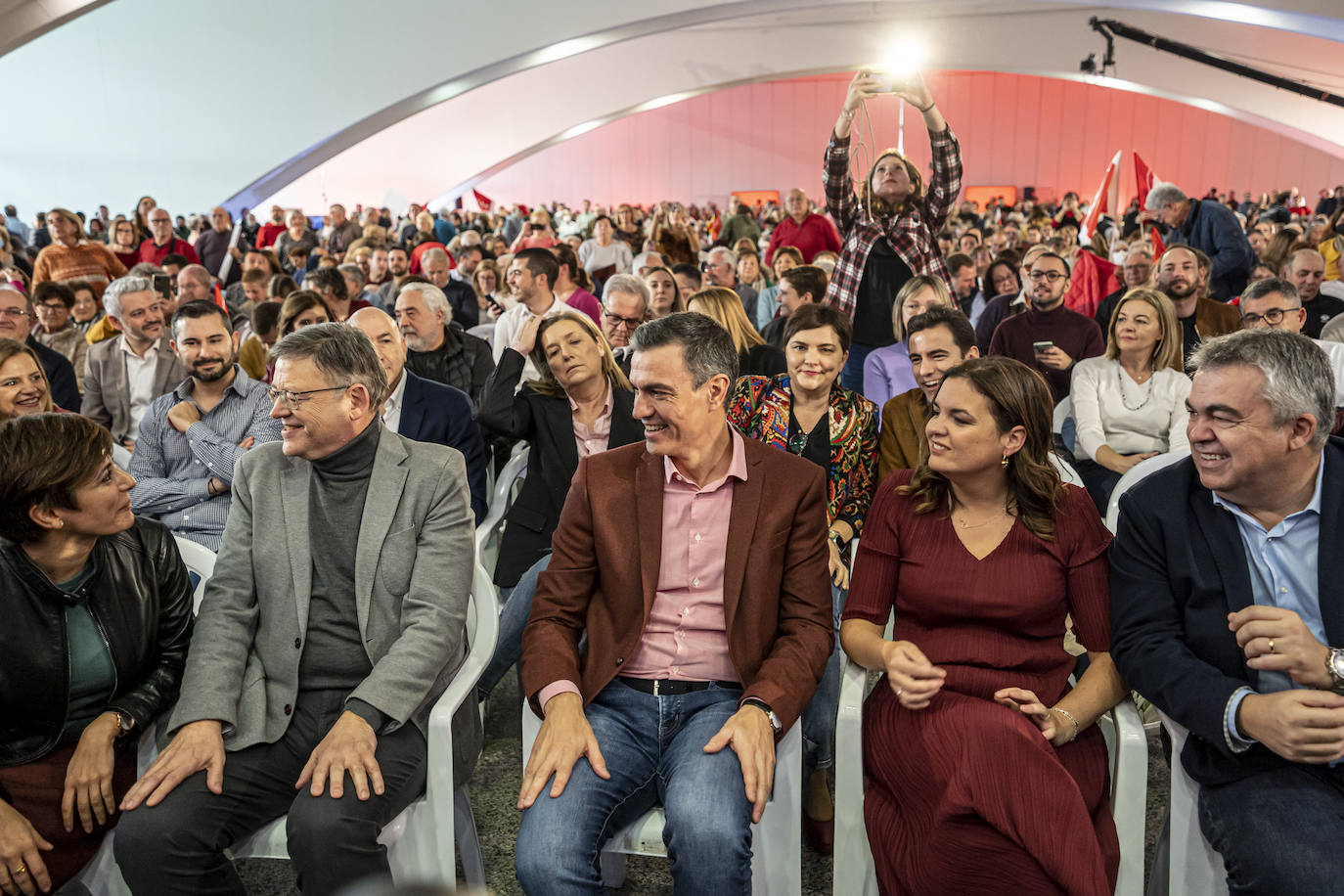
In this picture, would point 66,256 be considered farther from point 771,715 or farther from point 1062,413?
point 771,715

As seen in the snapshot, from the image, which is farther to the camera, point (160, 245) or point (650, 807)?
point (160, 245)

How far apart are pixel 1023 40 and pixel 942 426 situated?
1647 centimetres

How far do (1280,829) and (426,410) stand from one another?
2464mm

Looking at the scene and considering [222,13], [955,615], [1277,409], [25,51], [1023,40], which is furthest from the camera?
[1023,40]

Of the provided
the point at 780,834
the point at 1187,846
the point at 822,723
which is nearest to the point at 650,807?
the point at 780,834

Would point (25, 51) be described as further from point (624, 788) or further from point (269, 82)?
point (624, 788)

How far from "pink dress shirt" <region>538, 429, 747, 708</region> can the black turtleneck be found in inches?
21.9

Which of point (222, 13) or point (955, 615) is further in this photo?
point (222, 13)

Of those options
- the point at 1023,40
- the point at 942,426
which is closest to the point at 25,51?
the point at 1023,40

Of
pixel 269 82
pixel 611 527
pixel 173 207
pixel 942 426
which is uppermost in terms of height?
pixel 269 82

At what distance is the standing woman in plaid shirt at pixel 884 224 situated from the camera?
4188 mm

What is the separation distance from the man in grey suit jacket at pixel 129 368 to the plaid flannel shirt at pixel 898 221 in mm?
2802

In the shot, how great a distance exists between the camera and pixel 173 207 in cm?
1411

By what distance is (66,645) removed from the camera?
5.64ft
